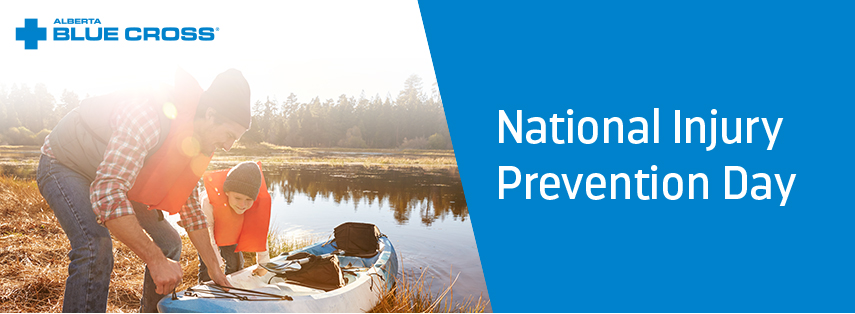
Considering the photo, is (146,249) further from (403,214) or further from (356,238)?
(403,214)

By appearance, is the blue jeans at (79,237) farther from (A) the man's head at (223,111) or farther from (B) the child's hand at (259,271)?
(B) the child's hand at (259,271)

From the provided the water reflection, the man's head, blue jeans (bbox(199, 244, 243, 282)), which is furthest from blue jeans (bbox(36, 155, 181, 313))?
the water reflection

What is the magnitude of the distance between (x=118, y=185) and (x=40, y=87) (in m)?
77.5

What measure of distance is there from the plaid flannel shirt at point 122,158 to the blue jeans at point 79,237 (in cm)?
10

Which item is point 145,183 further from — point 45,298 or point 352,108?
point 352,108

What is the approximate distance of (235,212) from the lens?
441cm

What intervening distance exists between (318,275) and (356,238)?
6.32 ft

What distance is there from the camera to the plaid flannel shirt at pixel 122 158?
2.29 m

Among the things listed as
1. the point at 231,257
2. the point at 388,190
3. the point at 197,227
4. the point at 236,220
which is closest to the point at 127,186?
the point at 197,227

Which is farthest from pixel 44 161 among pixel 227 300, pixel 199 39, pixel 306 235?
pixel 306 235

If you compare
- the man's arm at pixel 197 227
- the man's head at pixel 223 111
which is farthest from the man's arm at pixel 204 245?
the man's head at pixel 223 111

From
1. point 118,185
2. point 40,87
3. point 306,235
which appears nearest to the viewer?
point 118,185

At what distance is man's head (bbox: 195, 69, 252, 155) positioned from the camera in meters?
2.61

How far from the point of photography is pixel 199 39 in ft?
19.3
